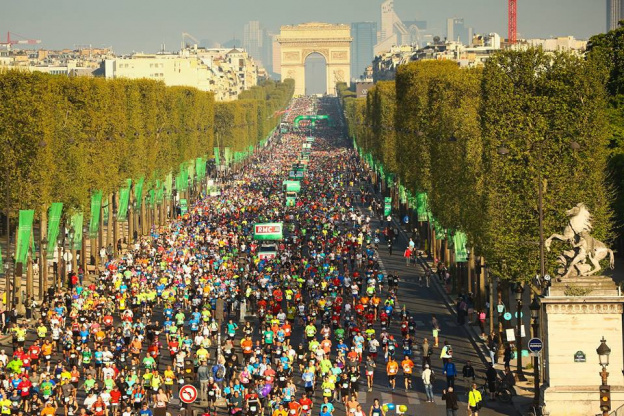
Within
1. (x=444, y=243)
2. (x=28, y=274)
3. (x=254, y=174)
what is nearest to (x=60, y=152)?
(x=28, y=274)

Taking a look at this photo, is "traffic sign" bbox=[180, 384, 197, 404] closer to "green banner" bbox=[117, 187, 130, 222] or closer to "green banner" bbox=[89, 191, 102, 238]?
"green banner" bbox=[89, 191, 102, 238]

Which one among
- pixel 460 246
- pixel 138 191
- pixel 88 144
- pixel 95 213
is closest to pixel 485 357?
pixel 460 246

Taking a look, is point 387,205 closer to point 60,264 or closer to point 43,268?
point 60,264

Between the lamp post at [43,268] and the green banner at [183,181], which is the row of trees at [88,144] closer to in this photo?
the green banner at [183,181]

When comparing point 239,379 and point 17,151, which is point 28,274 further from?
point 239,379

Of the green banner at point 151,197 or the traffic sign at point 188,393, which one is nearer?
the traffic sign at point 188,393

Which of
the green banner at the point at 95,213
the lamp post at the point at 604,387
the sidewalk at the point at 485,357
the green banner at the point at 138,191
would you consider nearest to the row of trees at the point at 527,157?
the sidewalk at the point at 485,357
